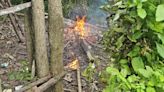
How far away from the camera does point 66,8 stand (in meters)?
5.94

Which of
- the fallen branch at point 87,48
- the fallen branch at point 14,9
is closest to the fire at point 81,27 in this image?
the fallen branch at point 87,48

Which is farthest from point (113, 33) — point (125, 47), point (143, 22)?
point (143, 22)

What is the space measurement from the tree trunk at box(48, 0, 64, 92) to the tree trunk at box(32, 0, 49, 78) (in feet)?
0.25

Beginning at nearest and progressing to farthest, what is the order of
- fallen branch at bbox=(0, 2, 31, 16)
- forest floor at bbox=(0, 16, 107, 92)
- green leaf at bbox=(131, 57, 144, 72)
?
green leaf at bbox=(131, 57, 144, 72)
fallen branch at bbox=(0, 2, 31, 16)
forest floor at bbox=(0, 16, 107, 92)

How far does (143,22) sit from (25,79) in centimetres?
204

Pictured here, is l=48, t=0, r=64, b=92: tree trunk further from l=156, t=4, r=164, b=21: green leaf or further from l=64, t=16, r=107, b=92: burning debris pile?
l=156, t=4, r=164, b=21: green leaf

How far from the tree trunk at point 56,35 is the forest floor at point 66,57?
1.17 ft

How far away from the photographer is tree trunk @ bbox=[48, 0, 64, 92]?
3.01 m

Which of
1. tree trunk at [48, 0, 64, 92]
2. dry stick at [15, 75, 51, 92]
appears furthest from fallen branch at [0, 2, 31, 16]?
dry stick at [15, 75, 51, 92]

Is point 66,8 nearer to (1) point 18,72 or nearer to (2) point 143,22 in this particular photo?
(1) point 18,72

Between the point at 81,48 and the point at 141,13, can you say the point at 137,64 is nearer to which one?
the point at 141,13

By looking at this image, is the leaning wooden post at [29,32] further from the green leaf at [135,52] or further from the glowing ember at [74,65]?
the green leaf at [135,52]

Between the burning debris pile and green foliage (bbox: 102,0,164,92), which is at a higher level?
green foliage (bbox: 102,0,164,92)

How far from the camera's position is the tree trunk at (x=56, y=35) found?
9.86 ft
